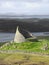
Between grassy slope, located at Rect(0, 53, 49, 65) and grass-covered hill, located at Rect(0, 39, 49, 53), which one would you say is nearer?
grassy slope, located at Rect(0, 53, 49, 65)

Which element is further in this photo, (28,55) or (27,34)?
(27,34)

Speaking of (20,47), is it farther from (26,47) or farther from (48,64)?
(48,64)

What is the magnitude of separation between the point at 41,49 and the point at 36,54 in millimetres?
4725

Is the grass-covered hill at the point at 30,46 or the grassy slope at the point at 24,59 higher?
the grass-covered hill at the point at 30,46

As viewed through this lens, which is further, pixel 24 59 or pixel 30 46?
pixel 30 46

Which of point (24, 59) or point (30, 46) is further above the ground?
point (30, 46)

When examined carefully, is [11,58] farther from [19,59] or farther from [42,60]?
[42,60]

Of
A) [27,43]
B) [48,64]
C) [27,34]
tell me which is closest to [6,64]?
[48,64]

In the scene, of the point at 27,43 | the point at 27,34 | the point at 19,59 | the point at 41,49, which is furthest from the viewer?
the point at 27,34

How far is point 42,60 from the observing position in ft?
299

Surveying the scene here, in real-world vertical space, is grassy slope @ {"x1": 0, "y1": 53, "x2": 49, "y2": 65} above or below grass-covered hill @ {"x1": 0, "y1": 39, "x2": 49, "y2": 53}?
below

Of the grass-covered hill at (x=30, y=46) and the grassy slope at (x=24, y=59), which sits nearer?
the grassy slope at (x=24, y=59)

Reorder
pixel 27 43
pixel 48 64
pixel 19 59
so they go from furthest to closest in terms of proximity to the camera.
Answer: pixel 27 43 → pixel 19 59 → pixel 48 64

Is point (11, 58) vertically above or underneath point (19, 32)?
underneath
